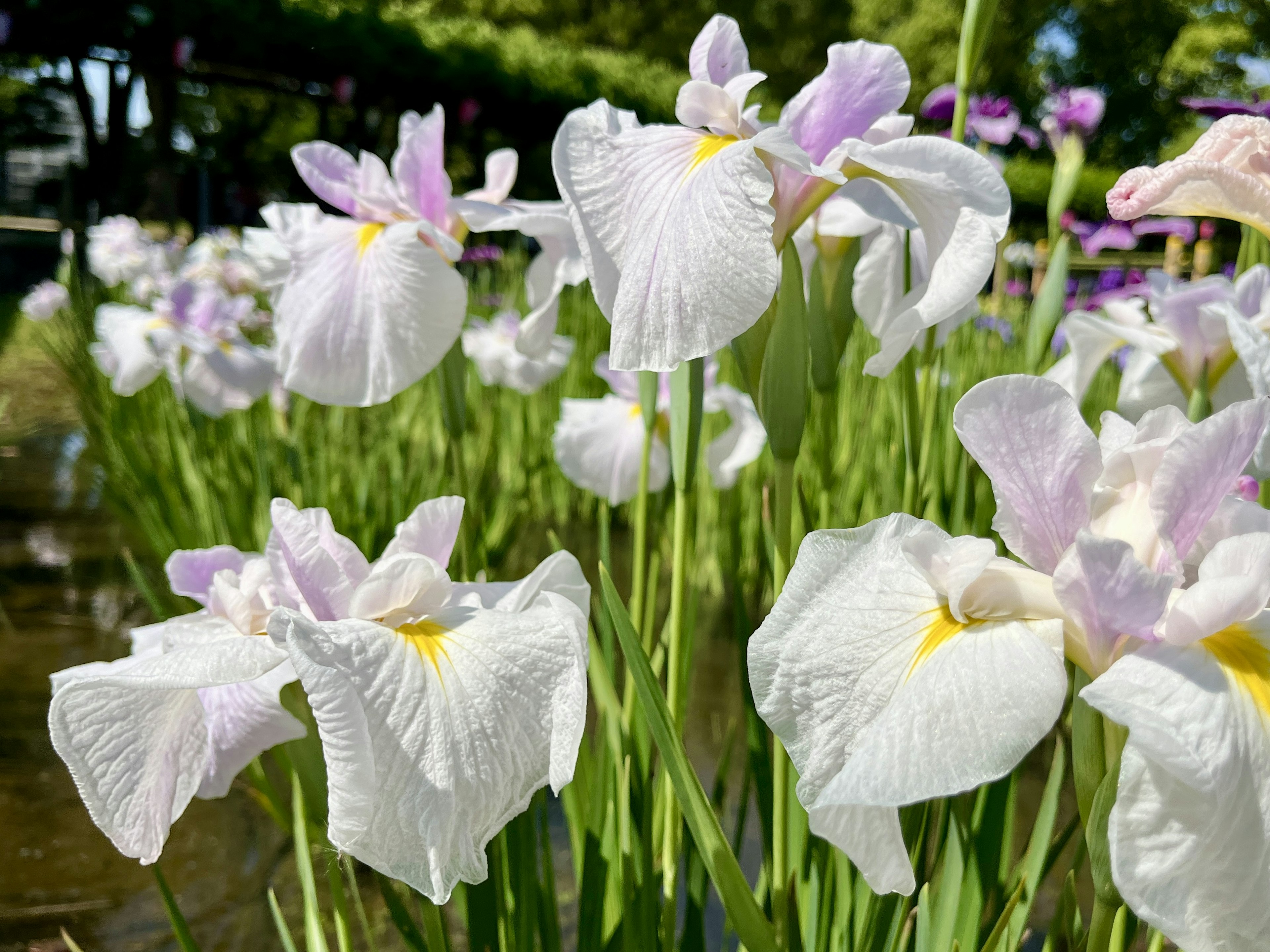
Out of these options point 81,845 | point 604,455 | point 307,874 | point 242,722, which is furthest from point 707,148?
point 81,845

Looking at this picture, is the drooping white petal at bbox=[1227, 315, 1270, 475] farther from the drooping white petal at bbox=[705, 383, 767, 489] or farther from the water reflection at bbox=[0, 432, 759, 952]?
the drooping white petal at bbox=[705, 383, 767, 489]

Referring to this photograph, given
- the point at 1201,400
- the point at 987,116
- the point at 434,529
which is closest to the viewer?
the point at 434,529

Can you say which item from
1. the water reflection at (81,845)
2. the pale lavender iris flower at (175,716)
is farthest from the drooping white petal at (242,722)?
the water reflection at (81,845)

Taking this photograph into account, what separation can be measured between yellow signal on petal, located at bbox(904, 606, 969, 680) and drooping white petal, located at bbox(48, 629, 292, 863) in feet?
1.45

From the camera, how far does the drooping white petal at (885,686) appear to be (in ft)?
1.82

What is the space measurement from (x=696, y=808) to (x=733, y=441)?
143cm

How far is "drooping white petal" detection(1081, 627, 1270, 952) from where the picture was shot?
505 millimetres

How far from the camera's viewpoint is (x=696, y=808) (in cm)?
74

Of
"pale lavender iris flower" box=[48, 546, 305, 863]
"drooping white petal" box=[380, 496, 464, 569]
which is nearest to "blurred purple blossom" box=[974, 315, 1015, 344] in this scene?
"drooping white petal" box=[380, 496, 464, 569]

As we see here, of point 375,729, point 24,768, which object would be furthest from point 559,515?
point 375,729

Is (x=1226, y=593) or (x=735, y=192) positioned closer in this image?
(x=1226, y=593)

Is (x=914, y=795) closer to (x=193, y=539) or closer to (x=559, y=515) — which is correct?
(x=193, y=539)

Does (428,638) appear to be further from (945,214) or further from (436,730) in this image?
(945,214)

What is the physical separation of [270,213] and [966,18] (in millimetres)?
964
